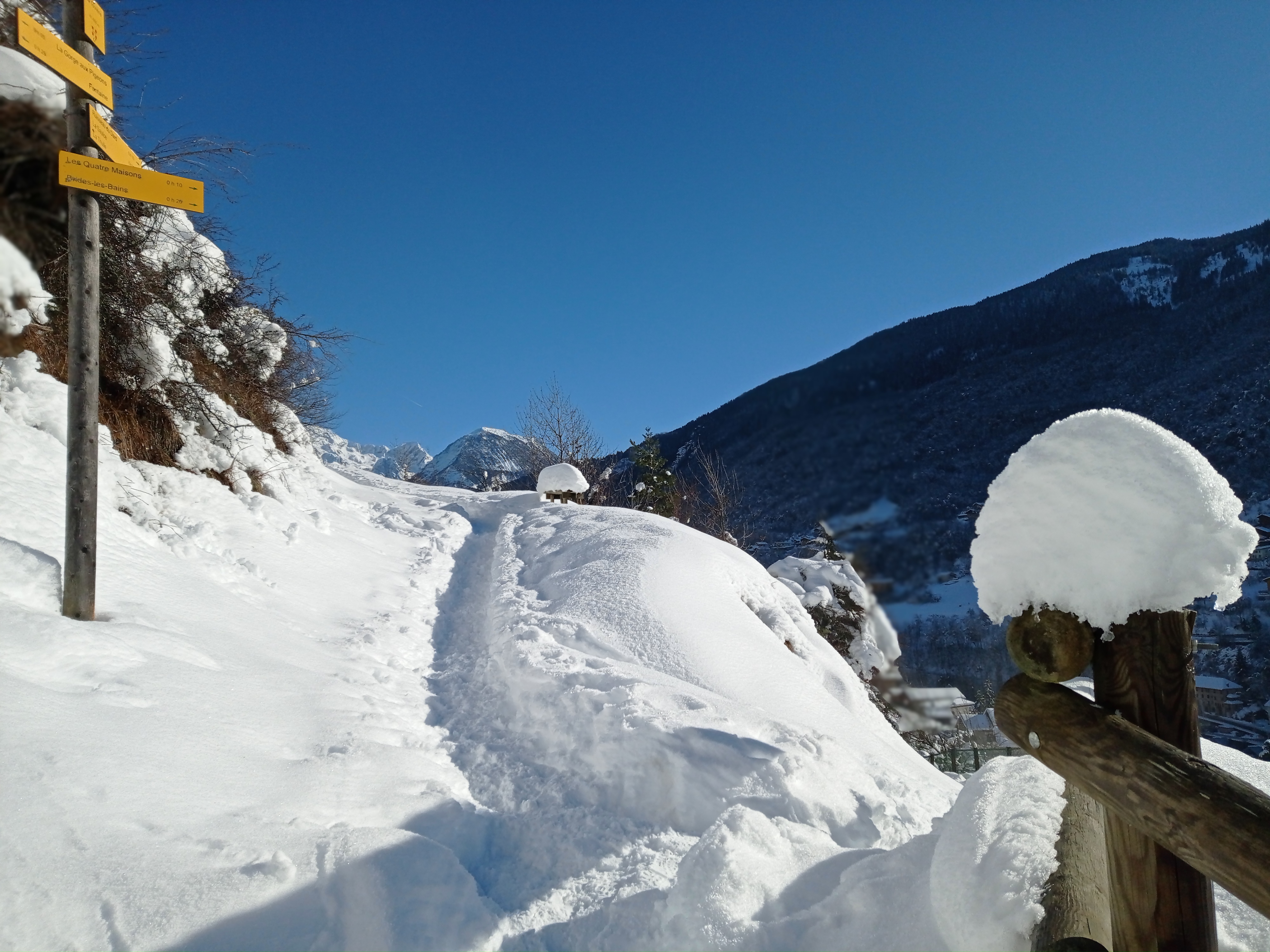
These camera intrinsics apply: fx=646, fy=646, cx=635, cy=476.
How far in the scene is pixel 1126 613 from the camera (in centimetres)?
145

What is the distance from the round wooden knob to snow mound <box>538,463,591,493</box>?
15.9 metres

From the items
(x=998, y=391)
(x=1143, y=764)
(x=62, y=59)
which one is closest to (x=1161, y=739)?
(x=1143, y=764)

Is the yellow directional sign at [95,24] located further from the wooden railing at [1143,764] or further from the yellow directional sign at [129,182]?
the wooden railing at [1143,764]

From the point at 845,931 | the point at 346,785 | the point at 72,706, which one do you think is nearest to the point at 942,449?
the point at 845,931

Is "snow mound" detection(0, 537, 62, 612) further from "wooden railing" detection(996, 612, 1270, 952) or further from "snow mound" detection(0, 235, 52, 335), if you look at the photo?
"wooden railing" detection(996, 612, 1270, 952)

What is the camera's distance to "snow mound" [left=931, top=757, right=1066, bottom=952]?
171cm

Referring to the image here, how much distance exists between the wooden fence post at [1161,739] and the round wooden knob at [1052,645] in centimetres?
7

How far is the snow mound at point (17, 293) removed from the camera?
5086 mm

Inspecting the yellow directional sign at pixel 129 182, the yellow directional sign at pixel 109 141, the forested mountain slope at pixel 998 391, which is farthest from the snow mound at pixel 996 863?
the yellow directional sign at pixel 109 141

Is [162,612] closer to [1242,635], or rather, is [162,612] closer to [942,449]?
[942,449]

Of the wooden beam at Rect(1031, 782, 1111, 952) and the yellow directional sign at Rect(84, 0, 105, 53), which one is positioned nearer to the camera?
the wooden beam at Rect(1031, 782, 1111, 952)

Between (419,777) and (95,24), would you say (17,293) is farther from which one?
(419,777)

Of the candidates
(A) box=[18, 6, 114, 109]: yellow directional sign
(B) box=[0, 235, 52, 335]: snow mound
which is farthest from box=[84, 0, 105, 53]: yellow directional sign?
(B) box=[0, 235, 52, 335]: snow mound

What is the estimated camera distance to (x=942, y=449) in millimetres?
5695
